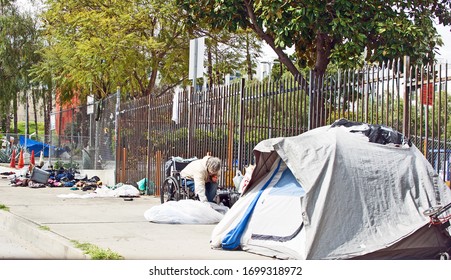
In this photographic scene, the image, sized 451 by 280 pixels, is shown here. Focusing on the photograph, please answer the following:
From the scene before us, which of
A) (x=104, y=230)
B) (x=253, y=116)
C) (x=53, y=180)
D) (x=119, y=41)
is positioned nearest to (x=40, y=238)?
(x=104, y=230)

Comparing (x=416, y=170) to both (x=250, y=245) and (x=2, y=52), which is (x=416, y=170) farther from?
(x=2, y=52)

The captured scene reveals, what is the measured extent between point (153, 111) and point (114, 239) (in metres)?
8.61

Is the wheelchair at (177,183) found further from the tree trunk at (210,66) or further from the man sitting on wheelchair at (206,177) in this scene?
the tree trunk at (210,66)

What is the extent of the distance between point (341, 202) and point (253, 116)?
18.7 ft

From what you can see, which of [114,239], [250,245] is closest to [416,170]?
[250,245]

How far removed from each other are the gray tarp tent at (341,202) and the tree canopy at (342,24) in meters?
8.76

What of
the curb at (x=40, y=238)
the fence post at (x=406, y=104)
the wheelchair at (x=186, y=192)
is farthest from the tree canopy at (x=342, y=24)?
the curb at (x=40, y=238)

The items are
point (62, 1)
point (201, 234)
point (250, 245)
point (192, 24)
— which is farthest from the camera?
point (62, 1)

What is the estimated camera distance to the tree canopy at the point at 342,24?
17281 mm

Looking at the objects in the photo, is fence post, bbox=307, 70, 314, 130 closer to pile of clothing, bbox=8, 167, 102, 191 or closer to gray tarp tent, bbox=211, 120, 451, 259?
gray tarp tent, bbox=211, 120, 451, 259

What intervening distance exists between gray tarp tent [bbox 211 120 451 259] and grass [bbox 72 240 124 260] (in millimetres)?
1442

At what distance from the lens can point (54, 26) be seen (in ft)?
99.3

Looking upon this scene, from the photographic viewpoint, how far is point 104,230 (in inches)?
Answer: 419

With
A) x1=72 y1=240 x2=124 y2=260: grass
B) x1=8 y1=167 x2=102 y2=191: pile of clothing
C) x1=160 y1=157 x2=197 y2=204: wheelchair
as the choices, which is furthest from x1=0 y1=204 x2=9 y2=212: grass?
x1=8 y1=167 x2=102 y2=191: pile of clothing
